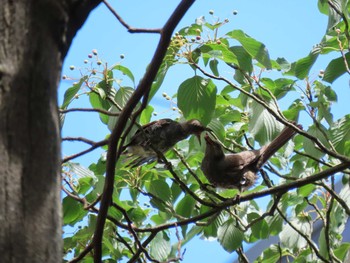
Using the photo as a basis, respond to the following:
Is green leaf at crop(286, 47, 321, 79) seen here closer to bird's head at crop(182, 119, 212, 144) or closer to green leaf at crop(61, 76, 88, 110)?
bird's head at crop(182, 119, 212, 144)

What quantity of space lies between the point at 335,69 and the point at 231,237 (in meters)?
0.81

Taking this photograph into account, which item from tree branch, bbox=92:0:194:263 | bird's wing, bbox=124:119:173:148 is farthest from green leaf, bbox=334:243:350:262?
tree branch, bbox=92:0:194:263

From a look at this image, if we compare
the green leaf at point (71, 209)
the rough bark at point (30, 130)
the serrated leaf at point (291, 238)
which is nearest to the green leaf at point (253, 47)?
the green leaf at point (71, 209)

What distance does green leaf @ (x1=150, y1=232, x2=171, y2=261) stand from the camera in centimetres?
313

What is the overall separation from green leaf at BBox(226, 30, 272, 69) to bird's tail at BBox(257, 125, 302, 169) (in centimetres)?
57

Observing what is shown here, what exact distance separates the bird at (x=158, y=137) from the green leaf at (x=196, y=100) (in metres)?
0.47

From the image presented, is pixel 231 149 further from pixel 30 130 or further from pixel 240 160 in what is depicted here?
pixel 30 130

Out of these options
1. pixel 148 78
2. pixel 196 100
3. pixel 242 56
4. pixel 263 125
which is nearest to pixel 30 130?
pixel 148 78

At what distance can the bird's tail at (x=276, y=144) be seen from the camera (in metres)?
3.05

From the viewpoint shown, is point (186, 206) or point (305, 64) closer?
point (305, 64)

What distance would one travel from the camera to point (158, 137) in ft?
10.5

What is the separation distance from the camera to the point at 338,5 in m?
2.59

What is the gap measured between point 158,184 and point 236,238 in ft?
1.29

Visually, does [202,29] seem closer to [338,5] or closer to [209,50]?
[209,50]
